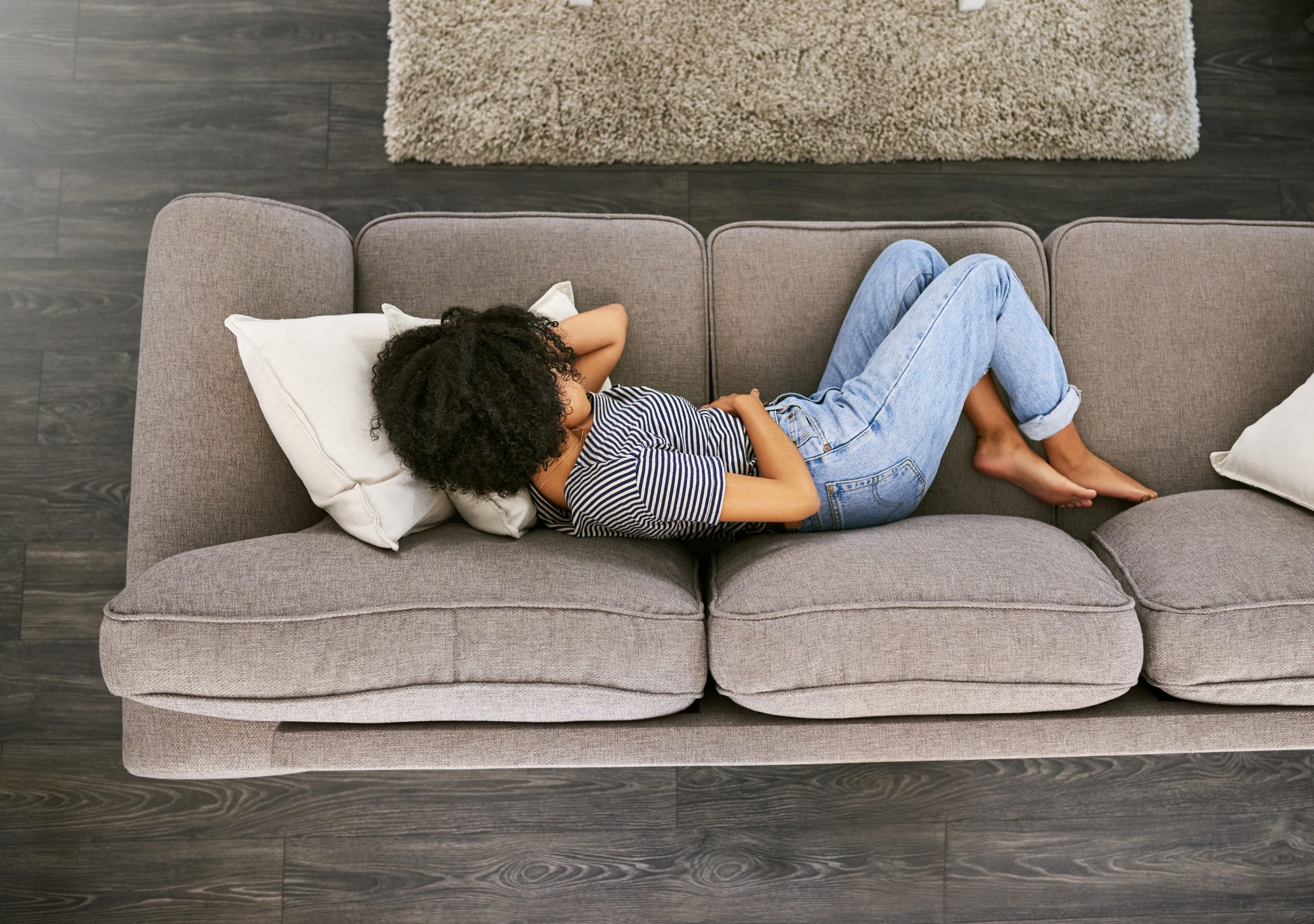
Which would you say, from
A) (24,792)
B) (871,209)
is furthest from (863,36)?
(24,792)

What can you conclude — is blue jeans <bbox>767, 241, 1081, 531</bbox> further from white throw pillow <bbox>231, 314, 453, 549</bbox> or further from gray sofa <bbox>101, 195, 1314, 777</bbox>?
white throw pillow <bbox>231, 314, 453, 549</bbox>

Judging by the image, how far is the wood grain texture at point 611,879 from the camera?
158cm

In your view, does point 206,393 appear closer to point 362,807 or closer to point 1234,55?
point 362,807

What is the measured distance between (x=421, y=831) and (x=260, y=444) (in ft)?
2.73

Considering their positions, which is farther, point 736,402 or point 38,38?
point 38,38

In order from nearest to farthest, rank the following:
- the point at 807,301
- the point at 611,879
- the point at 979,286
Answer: the point at 979,286 < the point at 807,301 < the point at 611,879

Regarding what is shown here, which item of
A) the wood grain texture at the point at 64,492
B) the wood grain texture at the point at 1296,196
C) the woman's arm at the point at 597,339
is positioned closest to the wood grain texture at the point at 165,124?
the wood grain texture at the point at 64,492

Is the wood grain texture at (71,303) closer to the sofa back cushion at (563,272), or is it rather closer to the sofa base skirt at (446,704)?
the sofa back cushion at (563,272)

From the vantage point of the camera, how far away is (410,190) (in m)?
1.82

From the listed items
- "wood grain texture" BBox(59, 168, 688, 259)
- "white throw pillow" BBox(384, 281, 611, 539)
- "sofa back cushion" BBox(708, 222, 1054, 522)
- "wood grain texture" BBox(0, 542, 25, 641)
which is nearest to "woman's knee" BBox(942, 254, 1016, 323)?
"sofa back cushion" BBox(708, 222, 1054, 522)

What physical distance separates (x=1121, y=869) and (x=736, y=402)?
3.93 ft

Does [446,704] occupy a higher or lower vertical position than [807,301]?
lower

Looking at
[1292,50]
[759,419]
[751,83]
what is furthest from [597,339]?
[1292,50]

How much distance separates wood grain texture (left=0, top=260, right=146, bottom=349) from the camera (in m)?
1.75
